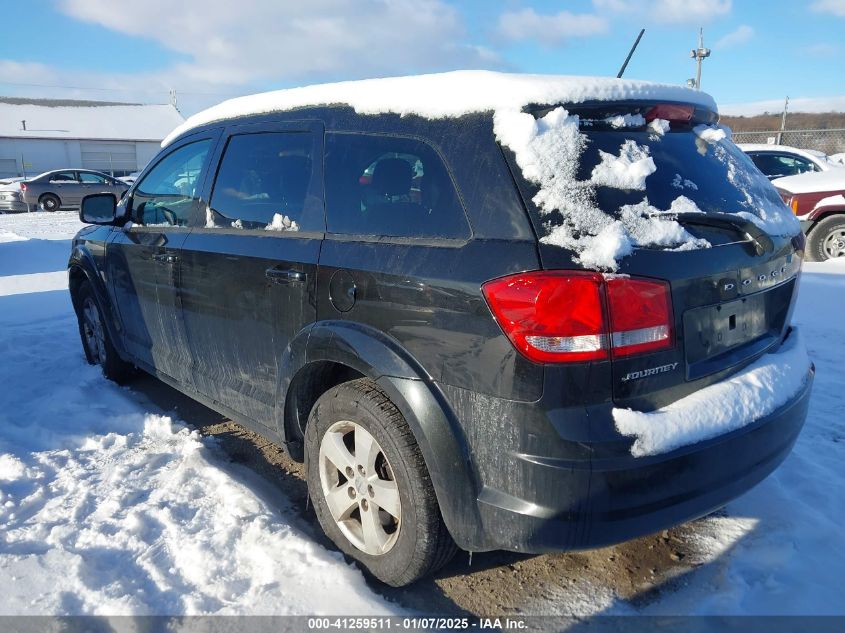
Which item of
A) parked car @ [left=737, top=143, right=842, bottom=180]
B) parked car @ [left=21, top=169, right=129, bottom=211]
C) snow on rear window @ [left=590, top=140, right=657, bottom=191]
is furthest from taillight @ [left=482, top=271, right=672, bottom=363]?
parked car @ [left=21, top=169, right=129, bottom=211]

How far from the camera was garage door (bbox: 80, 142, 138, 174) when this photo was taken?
1779 inches

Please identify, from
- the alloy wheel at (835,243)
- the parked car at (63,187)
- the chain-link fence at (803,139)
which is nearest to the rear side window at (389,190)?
the alloy wheel at (835,243)

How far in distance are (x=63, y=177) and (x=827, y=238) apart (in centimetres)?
2328

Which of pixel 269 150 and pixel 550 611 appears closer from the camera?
pixel 550 611

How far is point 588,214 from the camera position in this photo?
1891 mm

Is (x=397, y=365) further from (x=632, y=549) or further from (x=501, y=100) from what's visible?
(x=632, y=549)

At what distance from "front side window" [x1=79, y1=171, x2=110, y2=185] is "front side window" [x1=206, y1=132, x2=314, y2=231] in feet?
74.8

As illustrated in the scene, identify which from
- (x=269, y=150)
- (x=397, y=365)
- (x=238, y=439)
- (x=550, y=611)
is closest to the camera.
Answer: (x=397, y=365)

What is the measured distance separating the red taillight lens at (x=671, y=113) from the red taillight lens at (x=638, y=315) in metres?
0.72

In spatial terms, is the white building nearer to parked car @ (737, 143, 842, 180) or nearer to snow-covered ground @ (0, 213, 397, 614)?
parked car @ (737, 143, 842, 180)

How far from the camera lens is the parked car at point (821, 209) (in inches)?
332

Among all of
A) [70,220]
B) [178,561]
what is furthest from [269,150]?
[70,220]

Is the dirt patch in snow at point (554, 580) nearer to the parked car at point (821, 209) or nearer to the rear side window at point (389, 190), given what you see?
the rear side window at point (389, 190)

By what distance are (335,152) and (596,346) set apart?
1.41 metres
